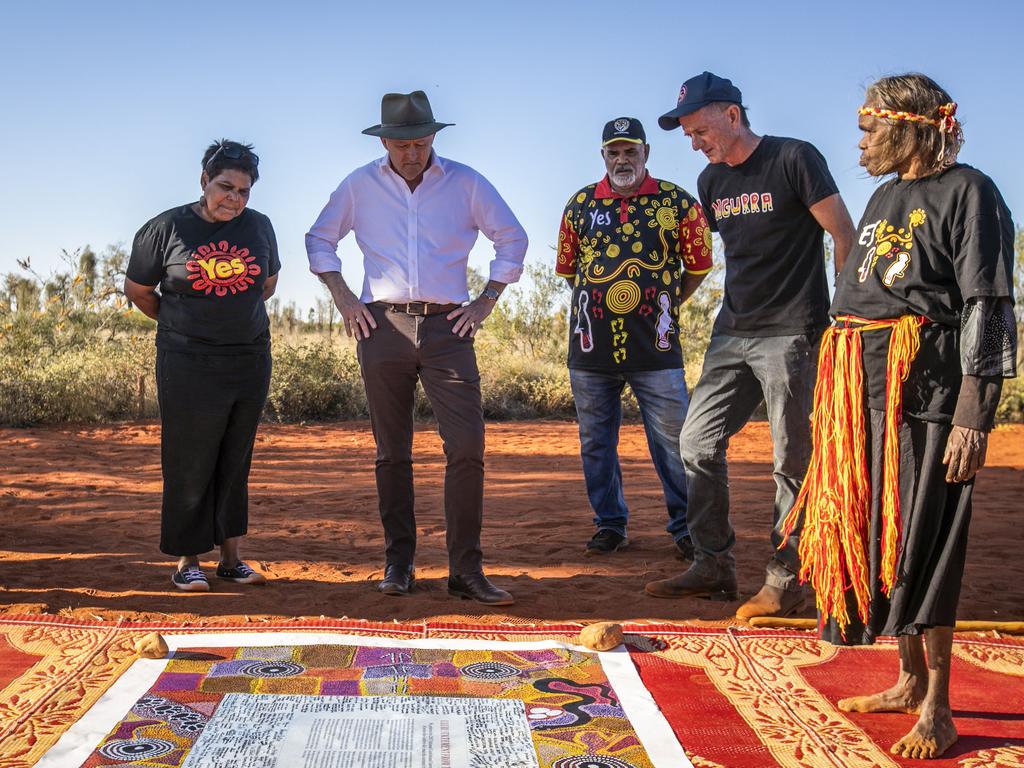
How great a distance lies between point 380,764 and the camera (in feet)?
8.73

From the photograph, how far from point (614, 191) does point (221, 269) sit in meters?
2.02

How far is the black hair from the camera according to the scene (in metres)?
4.53

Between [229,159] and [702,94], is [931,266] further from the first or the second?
[229,159]

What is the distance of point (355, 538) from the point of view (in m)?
6.20

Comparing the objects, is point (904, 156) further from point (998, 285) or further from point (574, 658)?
point (574, 658)

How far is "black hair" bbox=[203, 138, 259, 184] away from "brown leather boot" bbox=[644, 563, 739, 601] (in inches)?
99.3

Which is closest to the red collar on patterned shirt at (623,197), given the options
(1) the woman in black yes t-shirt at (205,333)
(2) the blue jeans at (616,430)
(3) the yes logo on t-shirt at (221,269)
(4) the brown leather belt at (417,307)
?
(2) the blue jeans at (616,430)

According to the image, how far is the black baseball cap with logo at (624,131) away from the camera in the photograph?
534 cm

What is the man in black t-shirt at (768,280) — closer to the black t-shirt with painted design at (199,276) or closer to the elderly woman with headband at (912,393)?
the elderly woman with headband at (912,393)

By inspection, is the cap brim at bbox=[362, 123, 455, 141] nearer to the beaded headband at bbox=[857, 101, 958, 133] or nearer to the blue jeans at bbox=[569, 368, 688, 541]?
the blue jeans at bbox=[569, 368, 688, 541]

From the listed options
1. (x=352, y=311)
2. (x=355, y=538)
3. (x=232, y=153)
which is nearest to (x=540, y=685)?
(x=352, y=311)

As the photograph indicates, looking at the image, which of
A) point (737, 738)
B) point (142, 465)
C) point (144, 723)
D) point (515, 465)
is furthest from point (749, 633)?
point (142, 465)

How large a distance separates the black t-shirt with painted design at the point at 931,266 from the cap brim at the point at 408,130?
1.90 meters

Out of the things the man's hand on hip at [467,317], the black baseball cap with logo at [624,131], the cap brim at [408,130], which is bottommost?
the man's hand on hip at [467,317]
